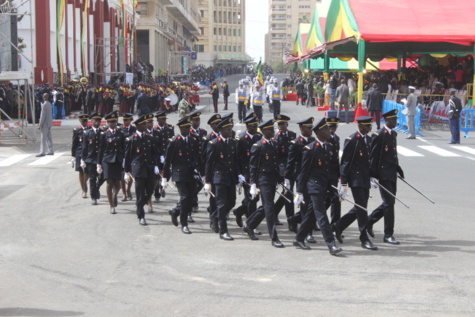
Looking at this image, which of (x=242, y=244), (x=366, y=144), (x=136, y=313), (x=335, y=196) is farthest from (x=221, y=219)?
(x=136, y=313)

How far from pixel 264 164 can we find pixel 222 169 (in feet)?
2.55

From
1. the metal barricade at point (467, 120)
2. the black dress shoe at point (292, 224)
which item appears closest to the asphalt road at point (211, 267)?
the black dress shoe at point (292, 224)

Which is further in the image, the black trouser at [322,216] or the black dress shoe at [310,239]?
the black dress shoe at [310,239]

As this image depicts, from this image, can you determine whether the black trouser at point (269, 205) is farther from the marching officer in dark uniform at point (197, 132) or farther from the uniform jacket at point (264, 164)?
the marching officer in dark uniform at point (197, 132)

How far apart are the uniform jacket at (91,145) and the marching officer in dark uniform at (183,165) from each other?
2.81 metres

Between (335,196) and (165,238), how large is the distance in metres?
2.59

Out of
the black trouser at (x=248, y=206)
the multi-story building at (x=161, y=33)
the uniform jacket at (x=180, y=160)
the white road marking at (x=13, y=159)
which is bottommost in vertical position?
the white road marking at (x=13, y=159)

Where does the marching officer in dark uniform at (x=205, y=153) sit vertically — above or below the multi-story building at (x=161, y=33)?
below

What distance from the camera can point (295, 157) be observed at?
32.6ft

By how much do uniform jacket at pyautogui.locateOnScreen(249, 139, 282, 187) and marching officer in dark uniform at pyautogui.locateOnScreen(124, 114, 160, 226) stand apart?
2296mm

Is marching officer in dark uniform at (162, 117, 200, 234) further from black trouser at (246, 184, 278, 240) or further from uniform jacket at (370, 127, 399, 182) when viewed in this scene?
uniform jacket at (370, 127, 399, 182)

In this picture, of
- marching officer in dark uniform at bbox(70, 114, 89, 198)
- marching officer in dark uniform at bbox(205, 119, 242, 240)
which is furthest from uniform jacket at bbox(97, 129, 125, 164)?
marching officer in dark uniform at bbox(205, 119, 242, 240)

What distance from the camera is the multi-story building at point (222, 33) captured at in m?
161

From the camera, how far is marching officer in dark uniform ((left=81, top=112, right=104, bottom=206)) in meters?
13.5
